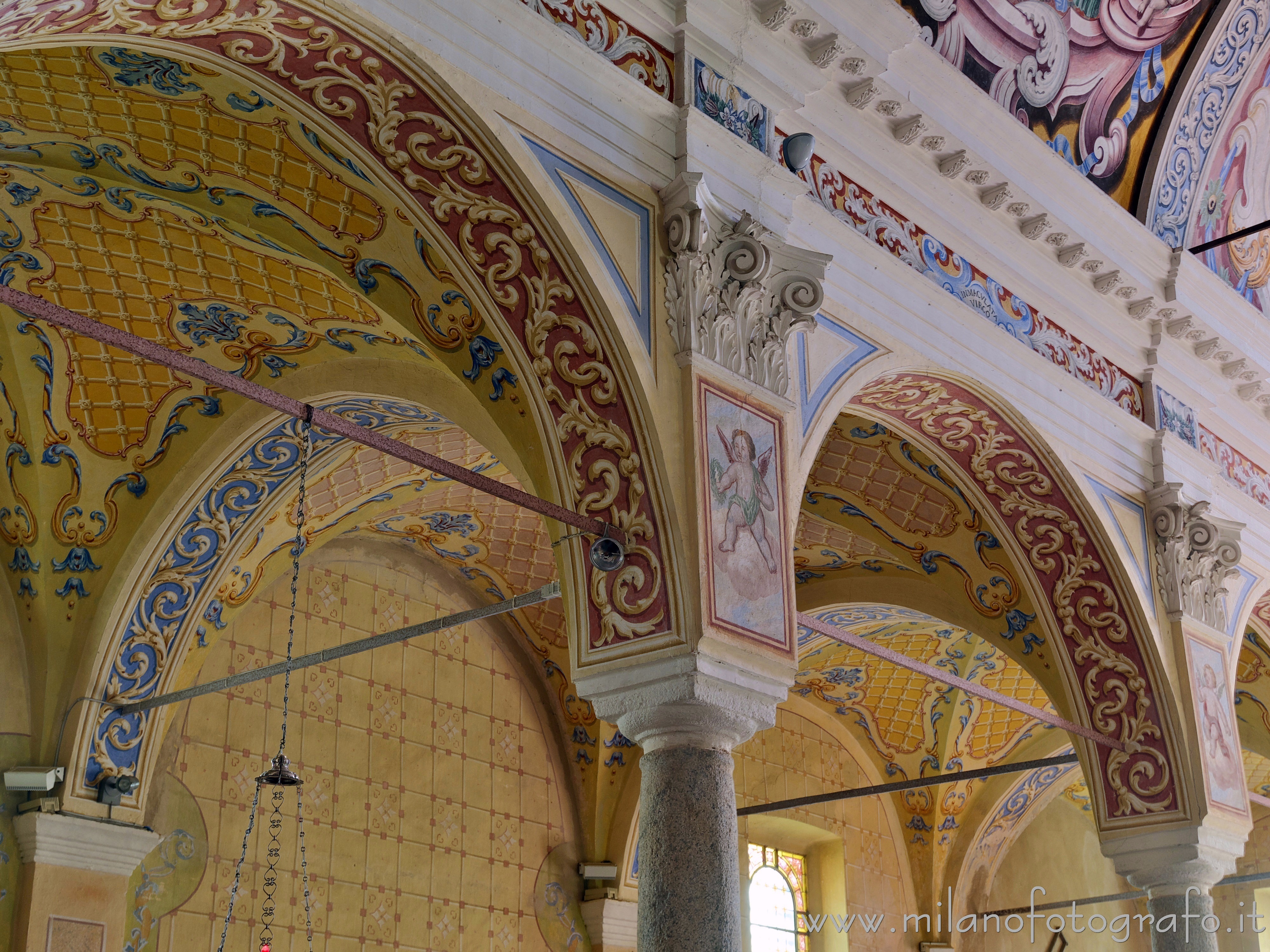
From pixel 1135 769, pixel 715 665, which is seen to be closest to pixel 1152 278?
pixel 1135 769

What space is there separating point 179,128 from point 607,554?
258cm

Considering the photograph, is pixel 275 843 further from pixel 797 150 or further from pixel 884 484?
pixel 797 150

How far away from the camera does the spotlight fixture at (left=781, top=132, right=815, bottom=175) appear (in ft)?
23.1

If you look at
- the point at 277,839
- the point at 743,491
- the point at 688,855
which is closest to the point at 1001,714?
the point at 277,839

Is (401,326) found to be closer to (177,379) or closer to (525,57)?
(525,57)

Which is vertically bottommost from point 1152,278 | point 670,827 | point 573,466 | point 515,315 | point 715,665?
point 670,827

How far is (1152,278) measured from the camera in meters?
9.84

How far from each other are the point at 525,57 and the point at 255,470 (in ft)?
12.2

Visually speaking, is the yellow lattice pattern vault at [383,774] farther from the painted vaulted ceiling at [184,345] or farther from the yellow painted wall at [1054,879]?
the yellow painted wall at [1054,879]

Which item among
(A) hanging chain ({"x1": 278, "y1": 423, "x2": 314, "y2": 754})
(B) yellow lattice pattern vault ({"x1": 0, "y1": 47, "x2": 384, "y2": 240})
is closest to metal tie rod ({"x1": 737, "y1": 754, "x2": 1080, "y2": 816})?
(A) hanging chain ({"x1": 278, "y1": 423, "x2": 314, "y2": 754})

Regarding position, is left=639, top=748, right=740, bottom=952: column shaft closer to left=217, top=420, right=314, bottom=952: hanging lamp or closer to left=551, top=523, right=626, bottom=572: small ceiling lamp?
left=551, top=523, right=626, bottom=572: small ceiling lamp

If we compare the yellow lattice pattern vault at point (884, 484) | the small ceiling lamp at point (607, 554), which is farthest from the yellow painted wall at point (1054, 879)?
the small ceiling lamp at point (607, 554)

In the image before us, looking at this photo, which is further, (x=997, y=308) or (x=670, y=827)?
(x=997, y=308)

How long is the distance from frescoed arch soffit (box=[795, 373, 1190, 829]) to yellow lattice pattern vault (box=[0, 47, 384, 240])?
3.52 m
